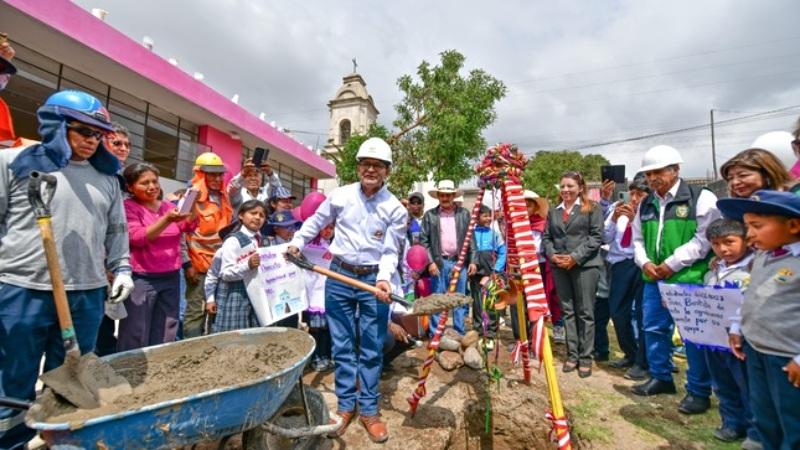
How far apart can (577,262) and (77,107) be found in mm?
4481

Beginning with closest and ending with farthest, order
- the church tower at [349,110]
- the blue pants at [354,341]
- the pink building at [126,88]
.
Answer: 1. the blue pants at [354,341]
2. the pink building at [126,88]
3. the church tower at [349,110]

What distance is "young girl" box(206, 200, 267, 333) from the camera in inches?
122

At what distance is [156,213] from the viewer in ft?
9.93

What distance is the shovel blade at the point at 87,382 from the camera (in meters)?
1.64

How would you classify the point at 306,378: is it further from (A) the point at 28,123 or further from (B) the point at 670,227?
(A) the point at 28,123

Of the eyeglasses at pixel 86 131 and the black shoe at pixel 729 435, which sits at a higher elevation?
the eyeglasses at pixel 86 131

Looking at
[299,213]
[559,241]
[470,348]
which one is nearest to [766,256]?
[559,241]

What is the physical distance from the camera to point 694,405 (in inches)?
127

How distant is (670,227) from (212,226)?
444 centimetres

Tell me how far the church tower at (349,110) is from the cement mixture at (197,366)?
2642cm

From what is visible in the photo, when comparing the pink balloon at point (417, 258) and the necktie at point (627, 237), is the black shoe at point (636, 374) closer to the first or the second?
the necktie at point (627, 237)

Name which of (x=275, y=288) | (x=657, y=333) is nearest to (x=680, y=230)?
(x=657, y=333)

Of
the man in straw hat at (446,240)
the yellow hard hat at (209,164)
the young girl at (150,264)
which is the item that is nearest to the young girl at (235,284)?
the young girl at (150,264)

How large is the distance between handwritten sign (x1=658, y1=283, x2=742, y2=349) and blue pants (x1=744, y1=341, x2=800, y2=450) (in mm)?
507
